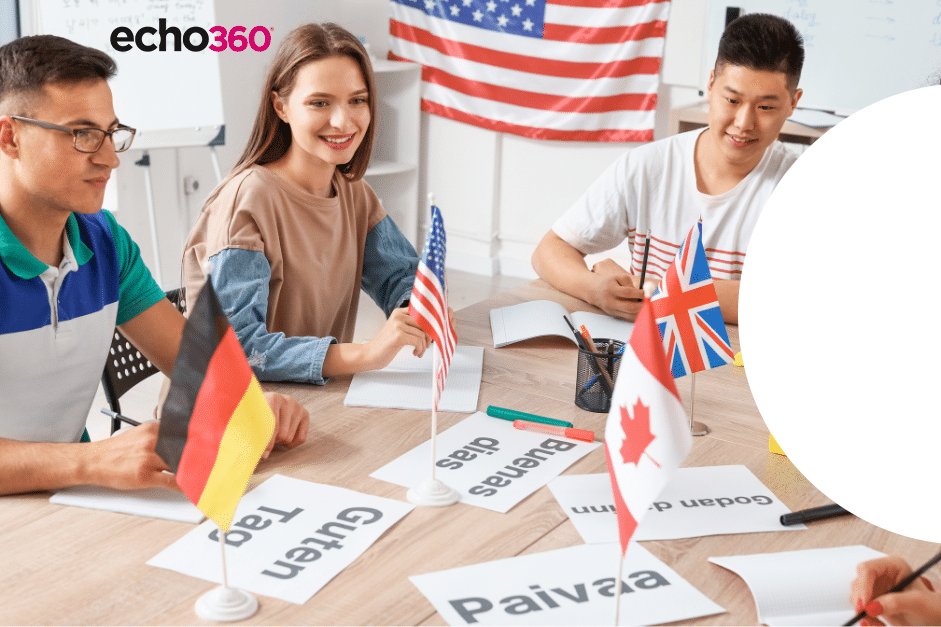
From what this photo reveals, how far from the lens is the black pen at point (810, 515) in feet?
3.56

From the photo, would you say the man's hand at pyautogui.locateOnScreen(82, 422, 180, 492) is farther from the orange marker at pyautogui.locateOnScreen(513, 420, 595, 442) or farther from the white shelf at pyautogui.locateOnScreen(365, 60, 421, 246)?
the white shelf at pyautogui.locateOnScreen(365, 60, 421, 246)

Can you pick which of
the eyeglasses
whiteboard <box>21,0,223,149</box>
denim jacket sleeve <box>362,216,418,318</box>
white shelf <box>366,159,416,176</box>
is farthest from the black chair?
white shelf <box>366,159,416,176</box>

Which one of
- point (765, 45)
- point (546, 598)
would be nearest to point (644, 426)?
point (546, 598)

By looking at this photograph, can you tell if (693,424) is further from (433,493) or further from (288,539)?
(288,539)

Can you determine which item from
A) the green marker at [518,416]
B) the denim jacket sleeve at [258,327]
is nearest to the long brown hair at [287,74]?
the denim jacket sleeve at [258,327]

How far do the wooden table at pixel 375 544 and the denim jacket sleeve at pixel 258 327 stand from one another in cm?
7

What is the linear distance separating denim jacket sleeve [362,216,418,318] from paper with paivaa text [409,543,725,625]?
1.03m

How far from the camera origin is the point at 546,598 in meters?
0.91

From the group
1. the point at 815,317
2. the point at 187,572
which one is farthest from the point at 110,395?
the point at 815,317

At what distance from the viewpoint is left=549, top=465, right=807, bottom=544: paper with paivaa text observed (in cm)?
106

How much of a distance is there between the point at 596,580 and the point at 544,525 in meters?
0.13

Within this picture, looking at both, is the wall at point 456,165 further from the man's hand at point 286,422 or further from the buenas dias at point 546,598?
the buenas dias at point 546,598

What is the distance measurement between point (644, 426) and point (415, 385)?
2.55 feet

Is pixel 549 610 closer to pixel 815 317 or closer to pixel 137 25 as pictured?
pixel 815 317
